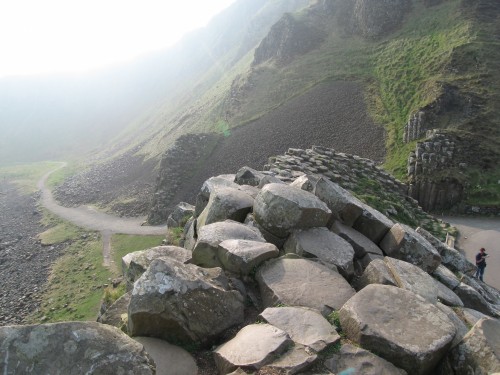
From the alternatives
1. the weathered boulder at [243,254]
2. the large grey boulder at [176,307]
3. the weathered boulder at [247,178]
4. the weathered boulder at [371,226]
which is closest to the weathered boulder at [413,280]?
the weathered boulder at [371,226]

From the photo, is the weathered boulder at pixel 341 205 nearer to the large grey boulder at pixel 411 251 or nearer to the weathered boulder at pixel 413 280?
the large grey boulder at pixel 411 251

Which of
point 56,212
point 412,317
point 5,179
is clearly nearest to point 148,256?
point 412,317

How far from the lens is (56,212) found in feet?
244

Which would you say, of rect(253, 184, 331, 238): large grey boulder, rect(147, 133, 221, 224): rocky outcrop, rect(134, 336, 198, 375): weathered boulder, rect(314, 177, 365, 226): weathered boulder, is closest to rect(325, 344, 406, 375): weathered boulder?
rect(134, 336, 198, 375): weathered boulder

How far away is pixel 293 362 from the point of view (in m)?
7.47

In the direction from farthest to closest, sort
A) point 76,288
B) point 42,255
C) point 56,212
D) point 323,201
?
point 56,212
point 42,255
point 76,288
point 323,201

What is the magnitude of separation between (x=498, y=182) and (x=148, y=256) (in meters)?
40.4

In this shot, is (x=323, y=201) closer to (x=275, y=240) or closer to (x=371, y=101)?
(x=275, y=240)

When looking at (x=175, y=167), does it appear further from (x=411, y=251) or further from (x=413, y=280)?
(x=413, y=280)

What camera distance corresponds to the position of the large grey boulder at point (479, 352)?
7684 mm

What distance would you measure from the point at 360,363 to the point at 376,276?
3857 millimetres

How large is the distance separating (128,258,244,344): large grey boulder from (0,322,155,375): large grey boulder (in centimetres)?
Answer: 196

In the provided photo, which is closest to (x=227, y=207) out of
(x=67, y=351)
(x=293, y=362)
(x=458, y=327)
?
(x=293, y=362)

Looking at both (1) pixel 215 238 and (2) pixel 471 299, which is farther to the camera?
(2) pixel 471 299
